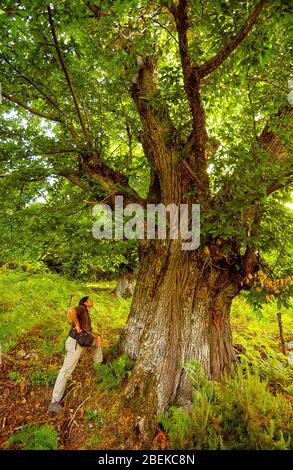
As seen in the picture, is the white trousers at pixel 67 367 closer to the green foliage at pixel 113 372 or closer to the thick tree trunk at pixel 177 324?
the green foliage at pixel 113 372

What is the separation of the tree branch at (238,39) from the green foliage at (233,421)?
441 cm

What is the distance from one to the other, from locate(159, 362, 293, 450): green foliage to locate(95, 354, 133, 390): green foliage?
3.61ft

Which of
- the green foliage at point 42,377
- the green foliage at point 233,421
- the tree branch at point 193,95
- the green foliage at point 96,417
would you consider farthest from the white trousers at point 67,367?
the tree branch at point 193,95

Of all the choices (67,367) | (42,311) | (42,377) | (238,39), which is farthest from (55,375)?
(238,39)

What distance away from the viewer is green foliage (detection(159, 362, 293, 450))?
3473 mm

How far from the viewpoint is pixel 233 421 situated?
378cm

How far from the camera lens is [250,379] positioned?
4.50 meters

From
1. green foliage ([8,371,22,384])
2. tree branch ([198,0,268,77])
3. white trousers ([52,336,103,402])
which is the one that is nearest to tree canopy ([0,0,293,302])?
tree branch ([198,0,268,77])

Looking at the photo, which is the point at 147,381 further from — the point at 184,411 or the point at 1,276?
the point at 1,276

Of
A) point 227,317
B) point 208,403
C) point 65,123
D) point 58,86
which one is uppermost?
point 58,86
